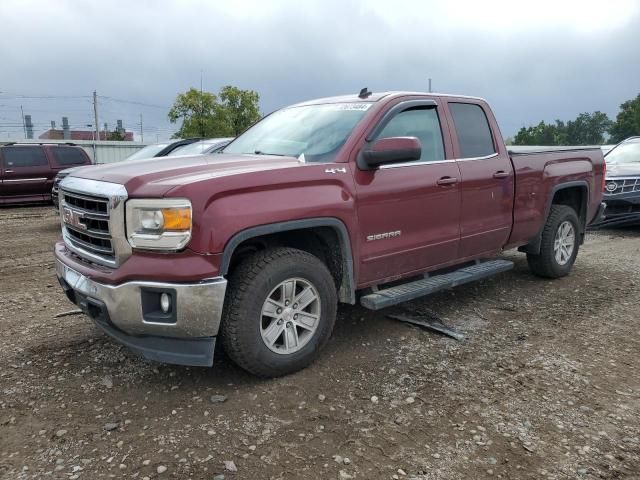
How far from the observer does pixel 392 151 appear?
3.72m

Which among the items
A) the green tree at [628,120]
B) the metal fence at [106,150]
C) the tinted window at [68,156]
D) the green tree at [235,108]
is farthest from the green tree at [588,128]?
the tinted window at [68,156]

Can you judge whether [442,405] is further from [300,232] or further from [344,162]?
[344,162]

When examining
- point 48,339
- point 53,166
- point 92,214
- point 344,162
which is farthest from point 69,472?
point 53,166

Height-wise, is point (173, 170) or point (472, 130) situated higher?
point (472, 130)

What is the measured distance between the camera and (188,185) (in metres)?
3.07

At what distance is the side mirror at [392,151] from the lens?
373cm

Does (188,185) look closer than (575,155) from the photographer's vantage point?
Yes

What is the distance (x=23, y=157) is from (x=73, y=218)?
11.4m

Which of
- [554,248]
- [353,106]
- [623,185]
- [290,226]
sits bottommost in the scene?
[554,248]

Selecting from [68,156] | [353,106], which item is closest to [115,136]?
[68,156]

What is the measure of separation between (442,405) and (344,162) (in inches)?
68.3

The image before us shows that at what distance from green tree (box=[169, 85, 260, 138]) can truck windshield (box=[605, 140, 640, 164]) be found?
91.3ft

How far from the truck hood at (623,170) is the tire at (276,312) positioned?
766cm

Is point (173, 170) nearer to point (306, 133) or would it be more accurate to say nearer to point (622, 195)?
point (306, 133)
